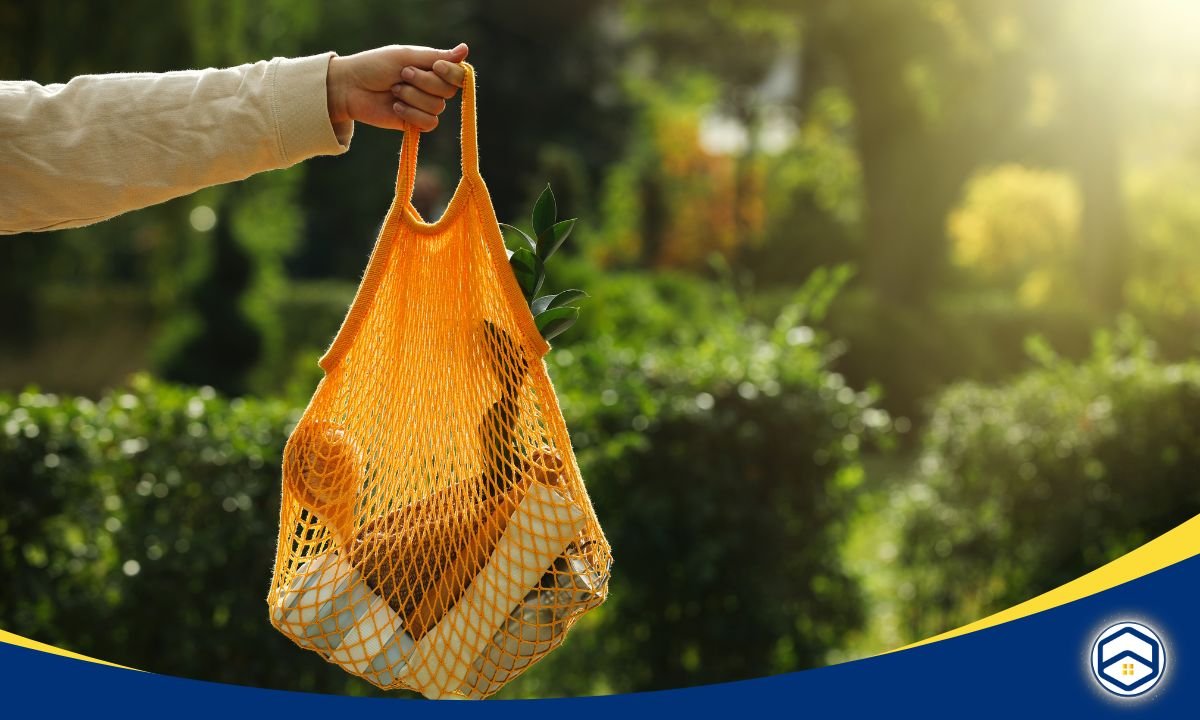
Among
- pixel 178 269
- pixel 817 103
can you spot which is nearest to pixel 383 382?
pixel 178 269

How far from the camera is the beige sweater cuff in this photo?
1.57 m

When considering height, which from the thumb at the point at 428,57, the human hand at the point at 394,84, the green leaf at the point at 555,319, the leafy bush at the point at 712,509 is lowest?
the leafy bush at the point at 712,509

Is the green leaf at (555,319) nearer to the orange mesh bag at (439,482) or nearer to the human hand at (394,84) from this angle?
the orange mesh bag at (439,482)

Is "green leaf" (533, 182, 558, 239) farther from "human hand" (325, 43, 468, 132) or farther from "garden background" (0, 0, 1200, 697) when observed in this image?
"garden background" (0, 0, 1200, 697)

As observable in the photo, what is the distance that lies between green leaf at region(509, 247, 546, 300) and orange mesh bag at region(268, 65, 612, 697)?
1.8 inches

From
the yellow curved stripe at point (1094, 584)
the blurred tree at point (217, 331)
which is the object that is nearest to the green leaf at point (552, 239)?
the yellow curved stripe at point (1094, 584)

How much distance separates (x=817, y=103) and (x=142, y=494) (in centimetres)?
2291

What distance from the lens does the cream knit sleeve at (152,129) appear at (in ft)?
5.12

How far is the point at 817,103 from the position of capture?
24.7 m

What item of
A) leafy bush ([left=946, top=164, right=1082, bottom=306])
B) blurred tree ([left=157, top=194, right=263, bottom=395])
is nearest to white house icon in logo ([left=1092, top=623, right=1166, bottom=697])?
blurred tree ([left=157, top=194, right=263, bottom=395])

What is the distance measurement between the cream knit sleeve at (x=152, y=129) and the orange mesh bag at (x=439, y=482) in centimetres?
19

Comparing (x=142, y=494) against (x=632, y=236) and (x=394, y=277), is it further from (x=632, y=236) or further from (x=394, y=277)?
(x=632, y=236)

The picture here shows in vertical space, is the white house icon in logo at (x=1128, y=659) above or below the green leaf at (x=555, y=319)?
below

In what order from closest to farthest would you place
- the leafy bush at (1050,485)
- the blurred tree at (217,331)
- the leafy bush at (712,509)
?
Answer: the leafy bush at (712,509)
the leafy bush at (1050,485)
the blurred tree at (217,331)
